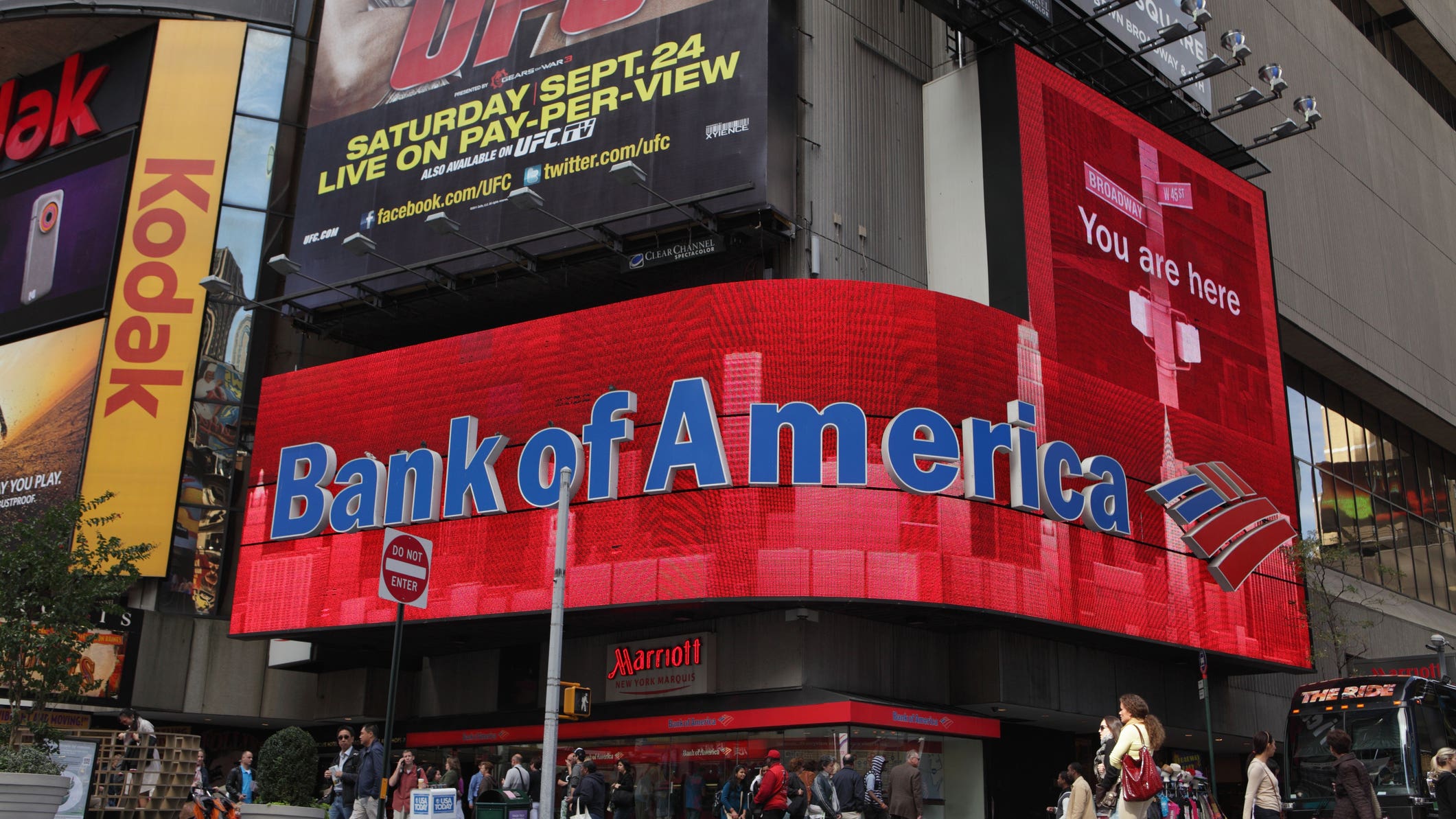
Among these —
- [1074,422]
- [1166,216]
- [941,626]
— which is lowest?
[941,626]

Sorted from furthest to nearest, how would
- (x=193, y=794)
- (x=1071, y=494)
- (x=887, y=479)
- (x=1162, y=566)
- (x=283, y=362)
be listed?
(x=283, y=362) → (x=1162, y=566) → (x=1071, y=494) → (x=887, y=479) → (x=193, y=794)

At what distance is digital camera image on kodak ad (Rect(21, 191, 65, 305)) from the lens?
36156 mm

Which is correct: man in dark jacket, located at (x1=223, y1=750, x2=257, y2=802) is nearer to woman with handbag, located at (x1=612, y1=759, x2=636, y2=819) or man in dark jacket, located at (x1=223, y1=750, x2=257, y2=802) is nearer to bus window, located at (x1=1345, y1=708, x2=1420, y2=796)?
woman with handbag, located at (x1=612, y1=759, x2=636, y2=819)

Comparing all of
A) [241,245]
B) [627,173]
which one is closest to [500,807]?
[627,173]

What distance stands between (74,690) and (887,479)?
13.7 meters

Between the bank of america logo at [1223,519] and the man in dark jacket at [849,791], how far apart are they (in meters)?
9.69

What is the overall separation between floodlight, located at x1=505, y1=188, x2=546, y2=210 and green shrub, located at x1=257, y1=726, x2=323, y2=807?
38.7ft

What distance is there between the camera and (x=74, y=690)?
20953mm

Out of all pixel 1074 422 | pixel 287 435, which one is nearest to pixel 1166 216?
pixel 1074 422

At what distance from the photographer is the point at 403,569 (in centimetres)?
1478

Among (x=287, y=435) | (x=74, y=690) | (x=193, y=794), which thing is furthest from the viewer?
(x=287, y=435)

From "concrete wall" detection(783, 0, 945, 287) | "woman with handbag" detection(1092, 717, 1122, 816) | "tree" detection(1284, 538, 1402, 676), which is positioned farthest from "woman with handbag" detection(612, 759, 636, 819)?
"tree" detection(1284, 538, 1402, 676)

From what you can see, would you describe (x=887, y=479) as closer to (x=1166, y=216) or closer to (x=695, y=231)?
(x=695, y=231)

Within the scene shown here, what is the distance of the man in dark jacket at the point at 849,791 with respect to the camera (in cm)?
2125
